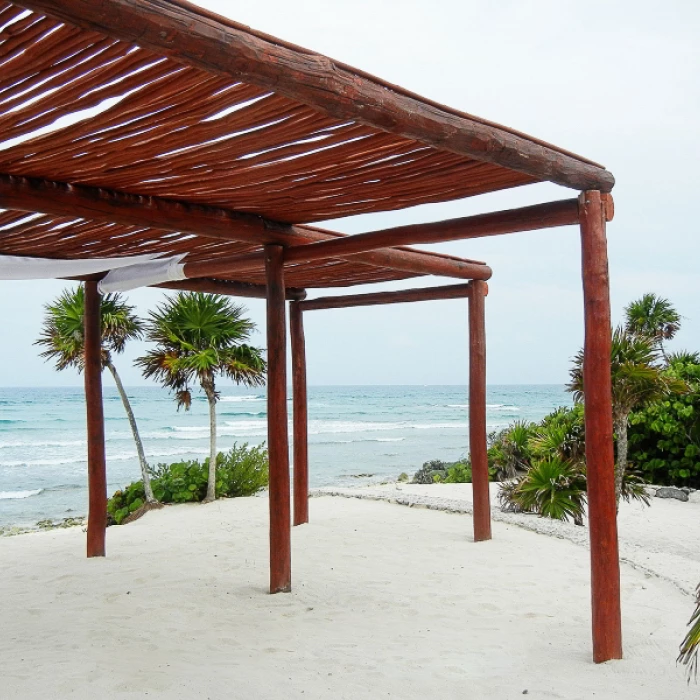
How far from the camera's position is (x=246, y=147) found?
3.47m

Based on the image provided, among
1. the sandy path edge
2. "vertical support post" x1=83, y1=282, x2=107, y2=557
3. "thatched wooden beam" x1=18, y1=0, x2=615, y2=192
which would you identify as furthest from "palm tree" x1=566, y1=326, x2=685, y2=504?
"vertical support post" x1=83, y1=282, x2=107, y2=557

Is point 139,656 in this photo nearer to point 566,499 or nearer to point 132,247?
point 132,247

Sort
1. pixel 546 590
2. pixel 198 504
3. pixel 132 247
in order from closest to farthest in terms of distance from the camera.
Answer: pixel 546 590 → pixel 132 247 → pixel 198 504

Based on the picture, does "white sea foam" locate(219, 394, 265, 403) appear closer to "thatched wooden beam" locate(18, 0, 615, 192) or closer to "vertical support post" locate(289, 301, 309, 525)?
"vertical support post" locate(289, 301, 309, 525)

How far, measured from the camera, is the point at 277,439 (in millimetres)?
4973

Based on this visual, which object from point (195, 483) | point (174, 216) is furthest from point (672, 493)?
point (174, 216)

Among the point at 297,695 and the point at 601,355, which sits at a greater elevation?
the point at 601,355

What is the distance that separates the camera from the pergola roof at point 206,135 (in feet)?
7.57

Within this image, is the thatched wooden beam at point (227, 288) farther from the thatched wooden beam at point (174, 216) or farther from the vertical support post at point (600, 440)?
the vertical support post at point (600, 440)

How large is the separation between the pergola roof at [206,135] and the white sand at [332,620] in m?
2.26

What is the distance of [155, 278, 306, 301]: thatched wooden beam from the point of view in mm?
6442

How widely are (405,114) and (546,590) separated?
3.41 m

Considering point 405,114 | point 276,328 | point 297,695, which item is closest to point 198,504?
point 276,328

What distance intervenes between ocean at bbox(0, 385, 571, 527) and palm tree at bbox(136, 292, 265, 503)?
6.83 meters
